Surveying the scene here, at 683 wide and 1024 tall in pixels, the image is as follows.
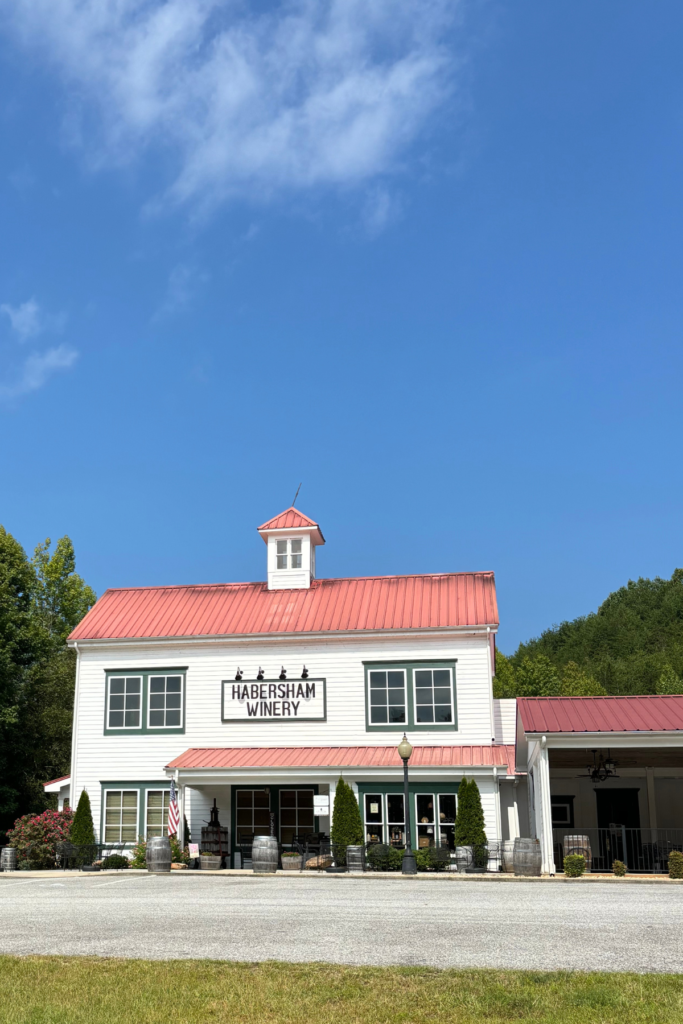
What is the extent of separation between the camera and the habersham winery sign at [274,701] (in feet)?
90.6

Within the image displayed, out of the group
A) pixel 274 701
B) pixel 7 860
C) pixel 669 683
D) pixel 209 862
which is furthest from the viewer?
pixel 669 683

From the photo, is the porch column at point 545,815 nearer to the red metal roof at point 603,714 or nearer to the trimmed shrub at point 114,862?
the red metal roof at point 603,714

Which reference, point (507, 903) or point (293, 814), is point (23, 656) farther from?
point (507, 903)

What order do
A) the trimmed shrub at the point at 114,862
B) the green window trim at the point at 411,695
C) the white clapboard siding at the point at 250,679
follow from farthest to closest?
1. the white clapboard siding at the point at 250,679
2. the green window trim at the point at 411,695
3. the trimmed shrub at the point at 114,862

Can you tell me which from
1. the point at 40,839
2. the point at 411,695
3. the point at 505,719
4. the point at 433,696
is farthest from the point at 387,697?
the point at 40,839

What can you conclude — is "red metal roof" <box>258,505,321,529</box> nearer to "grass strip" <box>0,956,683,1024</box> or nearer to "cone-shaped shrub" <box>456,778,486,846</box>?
"cone-shaped shrub" <box>456,778,486,846</box>

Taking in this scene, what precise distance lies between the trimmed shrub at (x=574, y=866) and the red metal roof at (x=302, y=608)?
7.67 metres

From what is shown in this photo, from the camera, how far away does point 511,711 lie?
28.3 meters

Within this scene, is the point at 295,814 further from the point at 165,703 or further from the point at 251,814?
the point at 165,703

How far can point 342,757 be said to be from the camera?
85.1 feet

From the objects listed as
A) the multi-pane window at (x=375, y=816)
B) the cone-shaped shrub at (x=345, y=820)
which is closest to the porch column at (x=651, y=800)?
the multi-pane window at (x=375, y=816)

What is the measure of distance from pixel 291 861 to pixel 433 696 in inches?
232

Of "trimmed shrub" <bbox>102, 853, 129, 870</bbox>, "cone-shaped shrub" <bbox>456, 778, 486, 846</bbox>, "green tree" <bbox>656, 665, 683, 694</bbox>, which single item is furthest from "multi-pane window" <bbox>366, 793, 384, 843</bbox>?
"green tree" <bbox>656, 665, 683, 694</bbox>

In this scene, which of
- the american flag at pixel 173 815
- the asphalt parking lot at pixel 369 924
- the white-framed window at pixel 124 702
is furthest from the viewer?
the white-framed window at pixel 124 702
